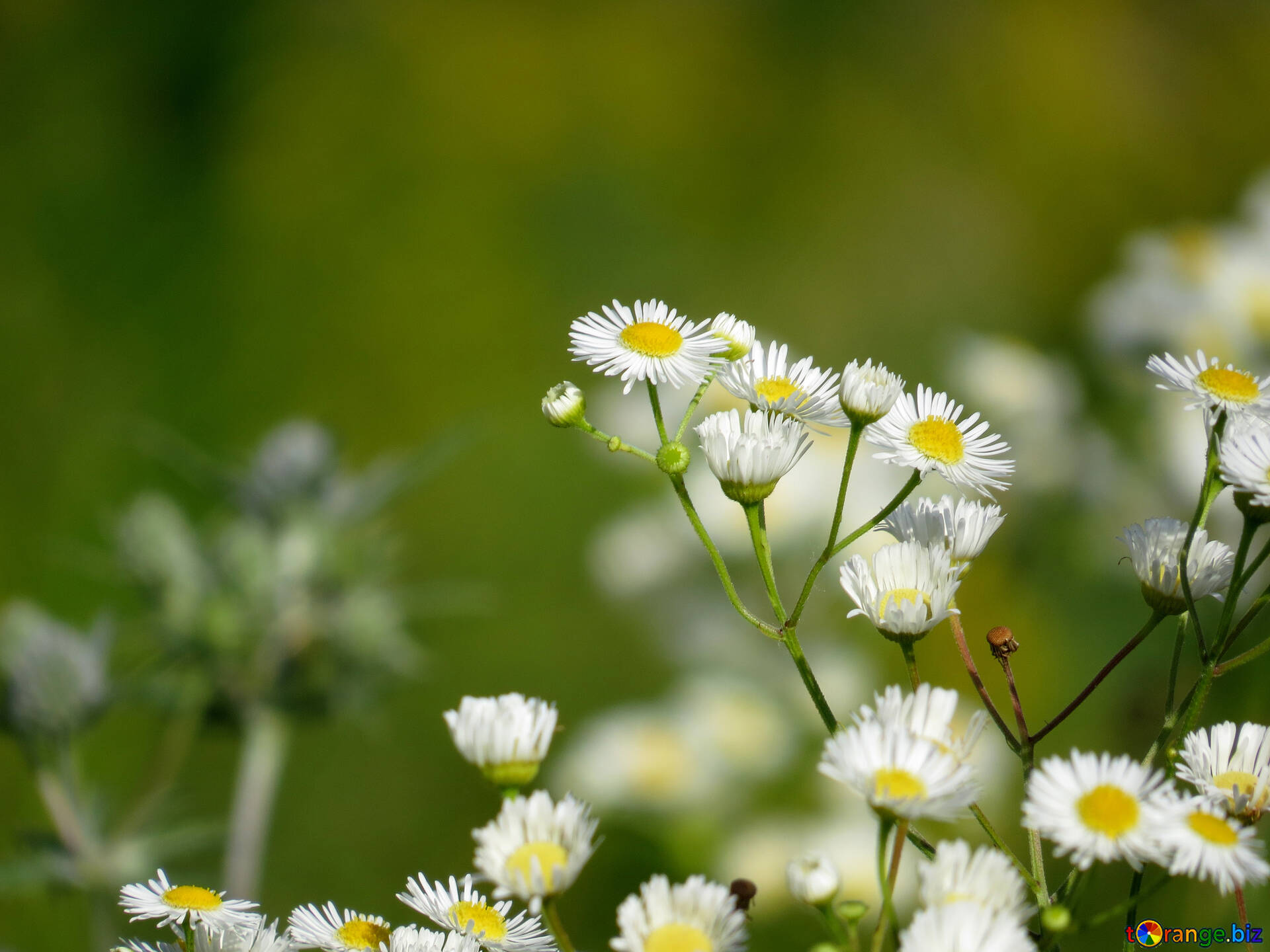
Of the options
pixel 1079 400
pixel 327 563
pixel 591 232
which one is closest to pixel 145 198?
pixel 591 232

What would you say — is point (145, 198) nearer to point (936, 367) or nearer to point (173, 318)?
point (173, 318)

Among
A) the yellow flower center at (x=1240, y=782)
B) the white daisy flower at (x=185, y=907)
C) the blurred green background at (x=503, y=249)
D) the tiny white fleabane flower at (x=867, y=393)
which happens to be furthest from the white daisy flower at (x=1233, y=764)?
the blurred green background at (x=503, y=249)

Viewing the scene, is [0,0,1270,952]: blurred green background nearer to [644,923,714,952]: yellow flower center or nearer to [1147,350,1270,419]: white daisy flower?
[1147,350,1270,419]: white daisy flower

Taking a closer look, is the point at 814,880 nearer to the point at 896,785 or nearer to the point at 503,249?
the point at 896,785

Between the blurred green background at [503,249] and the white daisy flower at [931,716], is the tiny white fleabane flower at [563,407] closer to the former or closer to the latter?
the white daisy flower at [931,716]

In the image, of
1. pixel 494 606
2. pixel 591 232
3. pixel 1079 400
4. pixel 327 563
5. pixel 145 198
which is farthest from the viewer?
pixel 591 232

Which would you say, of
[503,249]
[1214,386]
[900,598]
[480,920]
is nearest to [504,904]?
[480,920]
